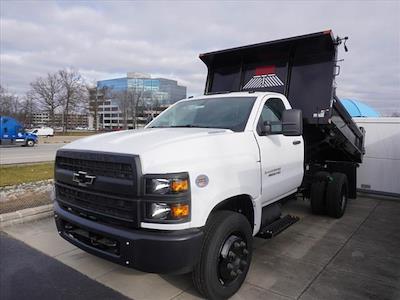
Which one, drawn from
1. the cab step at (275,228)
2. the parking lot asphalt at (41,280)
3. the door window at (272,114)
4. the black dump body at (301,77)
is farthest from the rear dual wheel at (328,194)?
the parking lot asphalt at (41,280)

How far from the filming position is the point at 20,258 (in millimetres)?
4738

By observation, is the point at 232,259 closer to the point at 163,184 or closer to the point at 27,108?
the point at 163,184

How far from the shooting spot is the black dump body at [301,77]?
5.70 m

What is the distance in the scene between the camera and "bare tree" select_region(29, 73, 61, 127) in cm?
5369

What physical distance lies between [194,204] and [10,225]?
4.31 m

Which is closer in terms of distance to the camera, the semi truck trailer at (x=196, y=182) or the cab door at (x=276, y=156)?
the semi truck trailer at (x=196, y=182)

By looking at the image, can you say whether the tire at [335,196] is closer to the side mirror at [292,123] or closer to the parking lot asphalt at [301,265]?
the parking lot asphalt at [301,265]

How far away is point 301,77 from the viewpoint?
5957 mm

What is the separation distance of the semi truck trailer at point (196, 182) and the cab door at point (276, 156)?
0.01m

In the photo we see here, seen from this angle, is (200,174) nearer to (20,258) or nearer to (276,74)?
(20,258)

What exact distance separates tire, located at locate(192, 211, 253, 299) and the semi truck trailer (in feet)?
0.03

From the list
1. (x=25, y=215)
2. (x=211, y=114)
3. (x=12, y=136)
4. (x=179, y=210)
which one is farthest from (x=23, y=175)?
(x=12, y=136)

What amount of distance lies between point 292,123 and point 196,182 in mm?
1581

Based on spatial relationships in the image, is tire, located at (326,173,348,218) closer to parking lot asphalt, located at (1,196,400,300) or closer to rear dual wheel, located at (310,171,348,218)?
rear dual wheel, located at (310,171,348,218)
